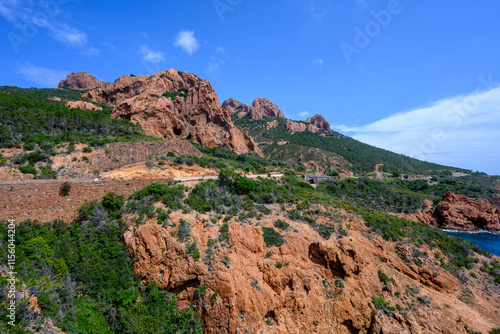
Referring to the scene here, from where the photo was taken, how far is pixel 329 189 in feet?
142

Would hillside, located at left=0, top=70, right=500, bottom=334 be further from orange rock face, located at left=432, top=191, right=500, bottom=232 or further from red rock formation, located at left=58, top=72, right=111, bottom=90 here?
red rock formation, located at left=58, top=72, right=111, bottom=90

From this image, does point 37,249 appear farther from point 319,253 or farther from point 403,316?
point 403,316

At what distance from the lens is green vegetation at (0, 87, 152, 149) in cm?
2505

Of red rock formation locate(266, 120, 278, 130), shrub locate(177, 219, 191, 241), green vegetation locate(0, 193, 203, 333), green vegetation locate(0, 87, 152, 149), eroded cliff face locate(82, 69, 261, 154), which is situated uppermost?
red rock formation locate(266, 120, 278, 130)

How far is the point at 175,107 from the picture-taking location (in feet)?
179

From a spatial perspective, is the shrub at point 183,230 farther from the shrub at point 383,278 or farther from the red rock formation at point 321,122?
the red rock formation at point 321,122

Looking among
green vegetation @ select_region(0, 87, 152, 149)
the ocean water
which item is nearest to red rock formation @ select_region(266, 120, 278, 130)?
green vegetation @ select_region(0, 87, 152, 149)

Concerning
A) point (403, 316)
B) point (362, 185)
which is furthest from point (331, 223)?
point (362, 185)

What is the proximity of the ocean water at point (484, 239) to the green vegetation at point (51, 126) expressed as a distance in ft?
201

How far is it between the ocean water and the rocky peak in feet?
401

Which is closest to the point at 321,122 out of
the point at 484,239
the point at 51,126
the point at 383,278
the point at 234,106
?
the point at 234,106

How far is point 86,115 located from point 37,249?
30303 millimetres

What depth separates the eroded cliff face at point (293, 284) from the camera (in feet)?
45.9

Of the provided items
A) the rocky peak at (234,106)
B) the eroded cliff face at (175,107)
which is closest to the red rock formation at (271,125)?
the rocky peak at (234,106)
